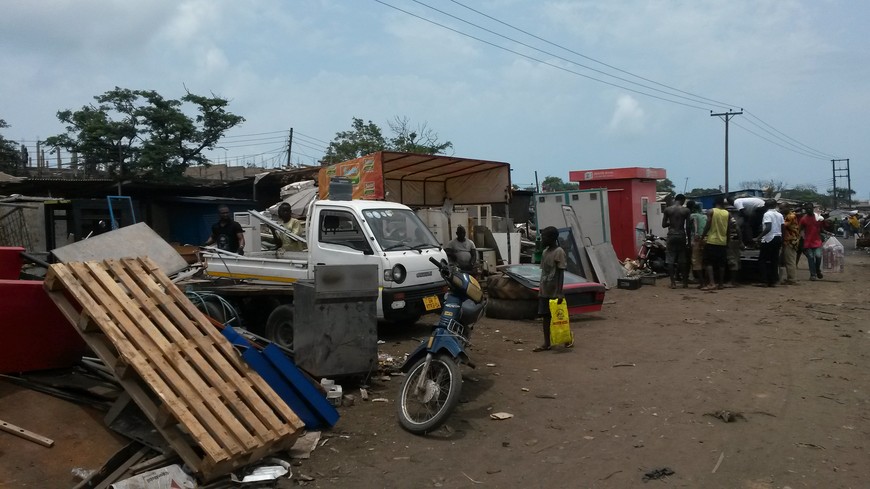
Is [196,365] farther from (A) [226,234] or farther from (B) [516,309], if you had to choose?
(B) [516,309]

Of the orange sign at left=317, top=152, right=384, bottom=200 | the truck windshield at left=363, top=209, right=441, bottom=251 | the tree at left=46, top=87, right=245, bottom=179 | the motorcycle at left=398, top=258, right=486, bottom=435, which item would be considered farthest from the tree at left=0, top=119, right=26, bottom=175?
the motorcycle at left=398, top=258, right=486, bottom=435

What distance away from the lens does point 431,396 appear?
529cm

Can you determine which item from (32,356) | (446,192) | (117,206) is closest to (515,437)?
(32,356)

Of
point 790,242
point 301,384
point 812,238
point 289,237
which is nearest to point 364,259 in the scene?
point 289,237

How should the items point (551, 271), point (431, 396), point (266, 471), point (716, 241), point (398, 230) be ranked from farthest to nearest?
point (716, 241)
point (398, 230)
point (551, 271)
point (431, 396)
point (266, 471)

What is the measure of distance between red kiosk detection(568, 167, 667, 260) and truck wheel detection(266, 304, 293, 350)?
1192cm

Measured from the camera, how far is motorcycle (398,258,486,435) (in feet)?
16.9

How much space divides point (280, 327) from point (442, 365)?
302 cm

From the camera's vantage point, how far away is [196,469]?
13.3 ft

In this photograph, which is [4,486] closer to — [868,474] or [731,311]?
[868,474]

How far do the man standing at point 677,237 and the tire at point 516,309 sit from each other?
14.9 feet

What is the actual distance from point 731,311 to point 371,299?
6746 mm

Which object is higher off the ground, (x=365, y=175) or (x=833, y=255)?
(x=365, y=175)

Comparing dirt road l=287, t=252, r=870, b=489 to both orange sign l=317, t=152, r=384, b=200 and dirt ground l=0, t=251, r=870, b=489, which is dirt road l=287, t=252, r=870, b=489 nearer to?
dirt ground l=0, t=251, r=870, b=489
